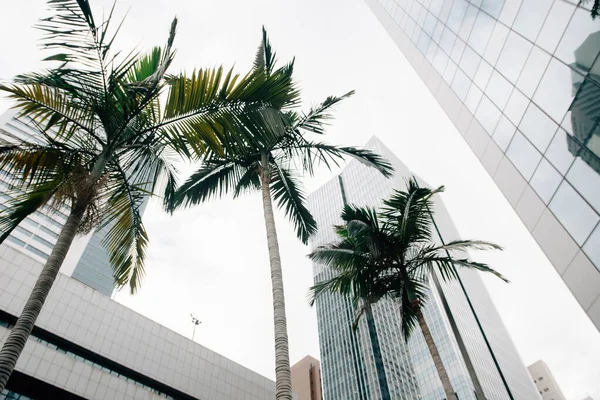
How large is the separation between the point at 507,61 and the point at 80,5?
45.0 feet

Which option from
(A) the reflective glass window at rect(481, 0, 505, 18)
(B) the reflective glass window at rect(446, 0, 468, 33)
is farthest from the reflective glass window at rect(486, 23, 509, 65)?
(B) the reflective glass window at rect(446, 0, 468, 33)

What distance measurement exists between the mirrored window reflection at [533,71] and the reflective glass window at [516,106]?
0.75 feet

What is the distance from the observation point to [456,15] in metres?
17.6

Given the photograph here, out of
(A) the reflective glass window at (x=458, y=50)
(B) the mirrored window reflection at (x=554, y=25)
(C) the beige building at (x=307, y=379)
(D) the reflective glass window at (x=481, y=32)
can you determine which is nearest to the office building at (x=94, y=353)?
(A) the reflective glass window at (x=458, y=50)

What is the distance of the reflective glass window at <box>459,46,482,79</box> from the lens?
16352mm

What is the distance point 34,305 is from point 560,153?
12487mm

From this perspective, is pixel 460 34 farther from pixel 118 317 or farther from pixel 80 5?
pixel 118 317

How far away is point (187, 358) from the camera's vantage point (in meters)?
24.1

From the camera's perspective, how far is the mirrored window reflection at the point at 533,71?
39.4 feet

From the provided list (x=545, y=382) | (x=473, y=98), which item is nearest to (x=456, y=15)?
(x=473, y=98)

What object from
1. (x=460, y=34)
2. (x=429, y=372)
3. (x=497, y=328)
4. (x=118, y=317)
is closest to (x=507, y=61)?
(x=460, y=34)

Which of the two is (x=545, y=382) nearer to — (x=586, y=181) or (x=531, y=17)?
(x=586, y=181)

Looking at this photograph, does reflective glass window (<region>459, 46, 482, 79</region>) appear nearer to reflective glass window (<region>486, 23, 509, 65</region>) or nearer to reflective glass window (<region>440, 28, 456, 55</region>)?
reflective glass window (<region>486, 23, 509, 65</region>)

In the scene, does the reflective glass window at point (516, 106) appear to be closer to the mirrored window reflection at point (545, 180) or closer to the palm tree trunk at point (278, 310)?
the mirrored window reflection at point (545, 180)
